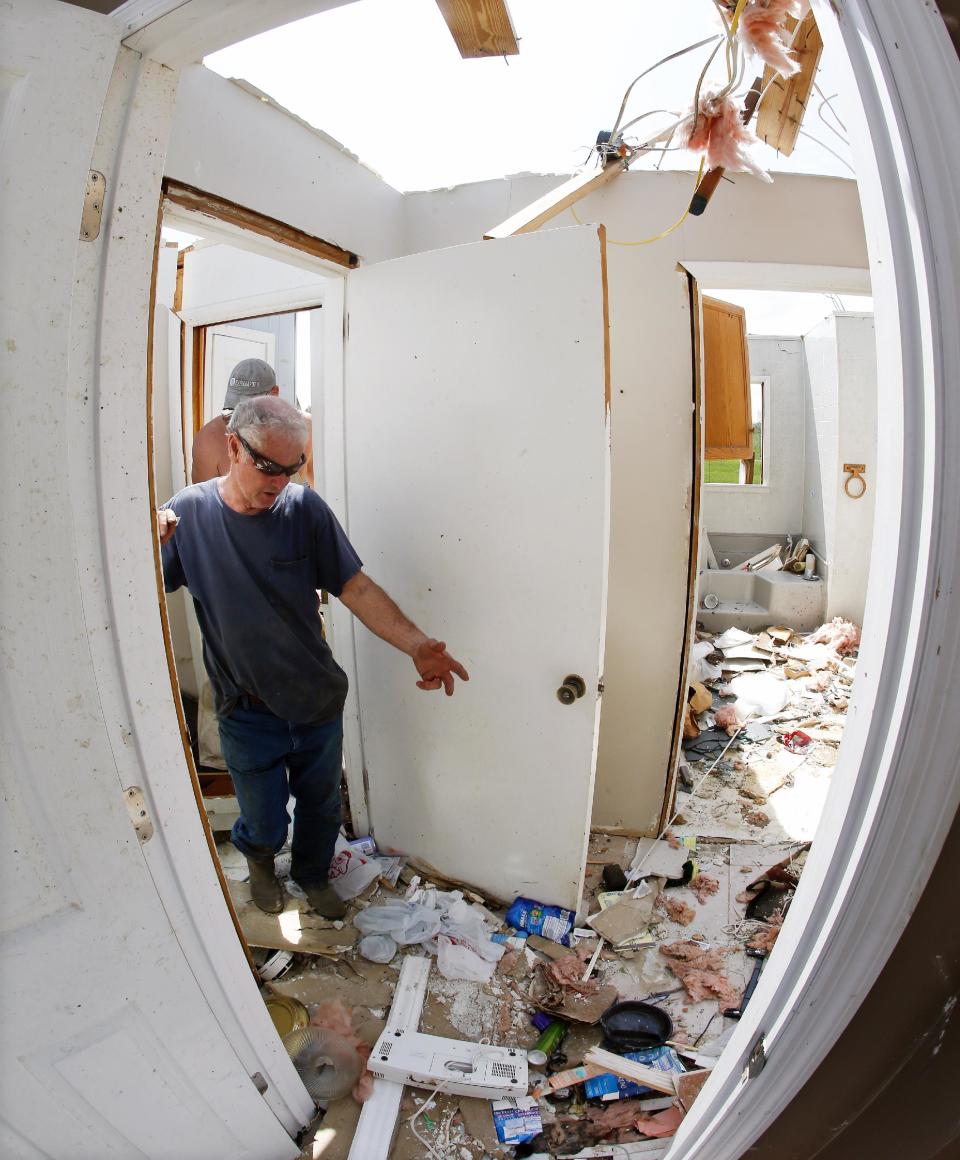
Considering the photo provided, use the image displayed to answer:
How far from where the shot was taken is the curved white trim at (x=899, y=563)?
1.76 feet

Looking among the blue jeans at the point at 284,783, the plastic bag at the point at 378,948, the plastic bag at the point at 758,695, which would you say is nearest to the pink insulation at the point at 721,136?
the blue jeans at the point at 284,783

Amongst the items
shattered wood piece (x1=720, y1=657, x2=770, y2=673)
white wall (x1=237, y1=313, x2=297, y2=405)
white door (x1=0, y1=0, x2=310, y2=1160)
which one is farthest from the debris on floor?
white wall (x1=237, y1=313, x2=297, y2=405)

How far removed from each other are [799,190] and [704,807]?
109 inches

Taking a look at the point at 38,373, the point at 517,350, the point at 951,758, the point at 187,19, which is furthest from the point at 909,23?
the point at 517,350

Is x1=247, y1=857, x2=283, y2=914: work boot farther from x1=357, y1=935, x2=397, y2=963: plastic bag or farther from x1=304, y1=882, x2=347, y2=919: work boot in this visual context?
x1=357, y1=935, x2=397, y2=963: plastic bag

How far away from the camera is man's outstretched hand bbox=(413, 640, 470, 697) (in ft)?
6.34

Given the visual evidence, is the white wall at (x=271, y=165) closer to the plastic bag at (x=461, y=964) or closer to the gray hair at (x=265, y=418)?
the gray hair at (x=265, y=418)

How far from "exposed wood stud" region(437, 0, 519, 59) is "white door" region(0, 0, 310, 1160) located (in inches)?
33.0

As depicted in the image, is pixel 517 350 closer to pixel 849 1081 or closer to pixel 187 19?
pixel 187 19

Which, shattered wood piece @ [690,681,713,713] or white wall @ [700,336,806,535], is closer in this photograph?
shattered wood piece @ [690,681,713,713]

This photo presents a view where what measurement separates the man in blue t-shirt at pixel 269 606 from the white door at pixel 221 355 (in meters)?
1.59

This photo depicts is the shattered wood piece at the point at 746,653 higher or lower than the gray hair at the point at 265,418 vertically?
lower

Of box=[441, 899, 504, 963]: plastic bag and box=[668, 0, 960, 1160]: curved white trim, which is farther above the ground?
box=[668, 0, 960, 1160]: curved white trim

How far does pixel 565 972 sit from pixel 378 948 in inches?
24.0
